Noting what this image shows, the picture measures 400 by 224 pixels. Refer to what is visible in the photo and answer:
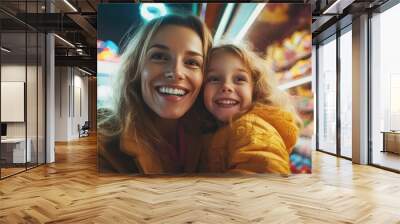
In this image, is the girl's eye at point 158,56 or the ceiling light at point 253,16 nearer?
the girl's eye at point 158,56

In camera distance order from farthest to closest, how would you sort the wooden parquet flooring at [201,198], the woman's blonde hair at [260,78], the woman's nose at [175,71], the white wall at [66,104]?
the white wall at [66,104], the woman's blonde hair at [260,78], the woman's nose at [175,71], the wooden parquet flooring at [201,198]

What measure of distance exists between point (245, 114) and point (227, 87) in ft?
1.89

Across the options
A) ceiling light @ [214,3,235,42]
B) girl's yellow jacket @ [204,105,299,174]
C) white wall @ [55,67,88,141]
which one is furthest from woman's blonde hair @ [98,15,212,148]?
white wall @ [55,67,88,141]

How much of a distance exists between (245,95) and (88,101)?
16.3 meters

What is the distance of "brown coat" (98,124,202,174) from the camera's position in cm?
647

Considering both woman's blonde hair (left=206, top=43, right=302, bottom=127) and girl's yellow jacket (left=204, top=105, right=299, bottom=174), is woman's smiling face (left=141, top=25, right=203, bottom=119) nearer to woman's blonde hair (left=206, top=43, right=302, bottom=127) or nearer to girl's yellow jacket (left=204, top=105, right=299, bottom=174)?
woman's blonde hair (left=206, top=43, right=302, bottom=127)

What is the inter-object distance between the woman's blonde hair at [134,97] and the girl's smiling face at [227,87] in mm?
380

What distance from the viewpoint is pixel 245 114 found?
6.50 m

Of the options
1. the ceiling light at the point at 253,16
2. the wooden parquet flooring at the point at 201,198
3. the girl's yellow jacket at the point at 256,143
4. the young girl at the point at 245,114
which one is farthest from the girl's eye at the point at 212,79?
the wooden parquet flooring at the point at 201,198

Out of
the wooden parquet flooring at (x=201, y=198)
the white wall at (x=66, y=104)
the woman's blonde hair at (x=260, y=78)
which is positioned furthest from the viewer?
the white wall at (x=66, y=104)

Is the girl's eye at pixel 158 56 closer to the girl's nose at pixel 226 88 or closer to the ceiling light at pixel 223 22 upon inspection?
the ceiling light at pixel 223 22

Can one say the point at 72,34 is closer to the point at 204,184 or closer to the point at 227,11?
the point at 227,11

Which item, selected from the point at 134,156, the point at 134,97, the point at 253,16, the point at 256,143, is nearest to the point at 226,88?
the point at 256,143

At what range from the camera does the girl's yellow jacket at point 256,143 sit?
6.47 metres
